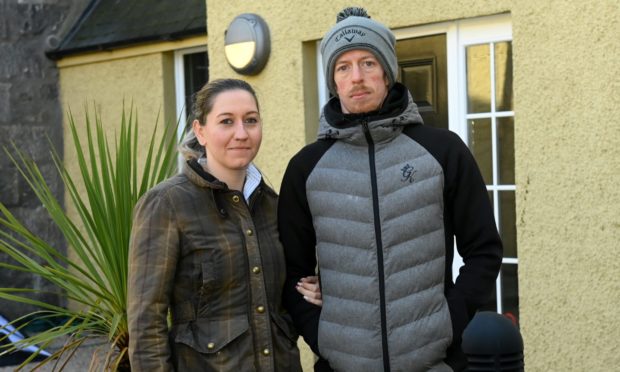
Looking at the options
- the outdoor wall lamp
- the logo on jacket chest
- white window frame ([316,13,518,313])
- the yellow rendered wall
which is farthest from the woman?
the outdoor wall lamp

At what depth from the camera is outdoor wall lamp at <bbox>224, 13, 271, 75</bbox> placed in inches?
237

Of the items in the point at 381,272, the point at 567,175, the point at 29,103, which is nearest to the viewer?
the point at 381,272

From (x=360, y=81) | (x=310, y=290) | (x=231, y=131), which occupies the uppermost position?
(x=360, y=81)

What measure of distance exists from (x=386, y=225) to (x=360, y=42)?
559 mm

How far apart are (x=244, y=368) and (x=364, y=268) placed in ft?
1.61

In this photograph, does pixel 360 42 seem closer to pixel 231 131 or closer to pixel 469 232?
pixel 231 131

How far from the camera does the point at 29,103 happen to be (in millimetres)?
9125

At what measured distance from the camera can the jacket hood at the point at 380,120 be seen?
3.07 m

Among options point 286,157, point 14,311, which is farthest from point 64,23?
point 286,157

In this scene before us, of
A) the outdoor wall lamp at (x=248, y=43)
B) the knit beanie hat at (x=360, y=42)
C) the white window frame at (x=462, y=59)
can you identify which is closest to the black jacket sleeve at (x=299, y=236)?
the knit beanie hat at (x=360, y=42)

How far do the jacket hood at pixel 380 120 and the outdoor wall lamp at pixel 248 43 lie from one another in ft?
9.58

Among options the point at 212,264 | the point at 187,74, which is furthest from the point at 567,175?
the point at 187,74

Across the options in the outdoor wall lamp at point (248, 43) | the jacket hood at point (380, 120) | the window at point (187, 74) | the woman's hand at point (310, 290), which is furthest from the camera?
the window at point (187, 74)

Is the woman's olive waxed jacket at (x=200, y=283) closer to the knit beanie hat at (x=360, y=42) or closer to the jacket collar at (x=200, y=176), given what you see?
the jacket collar at (x=200, y=176)
